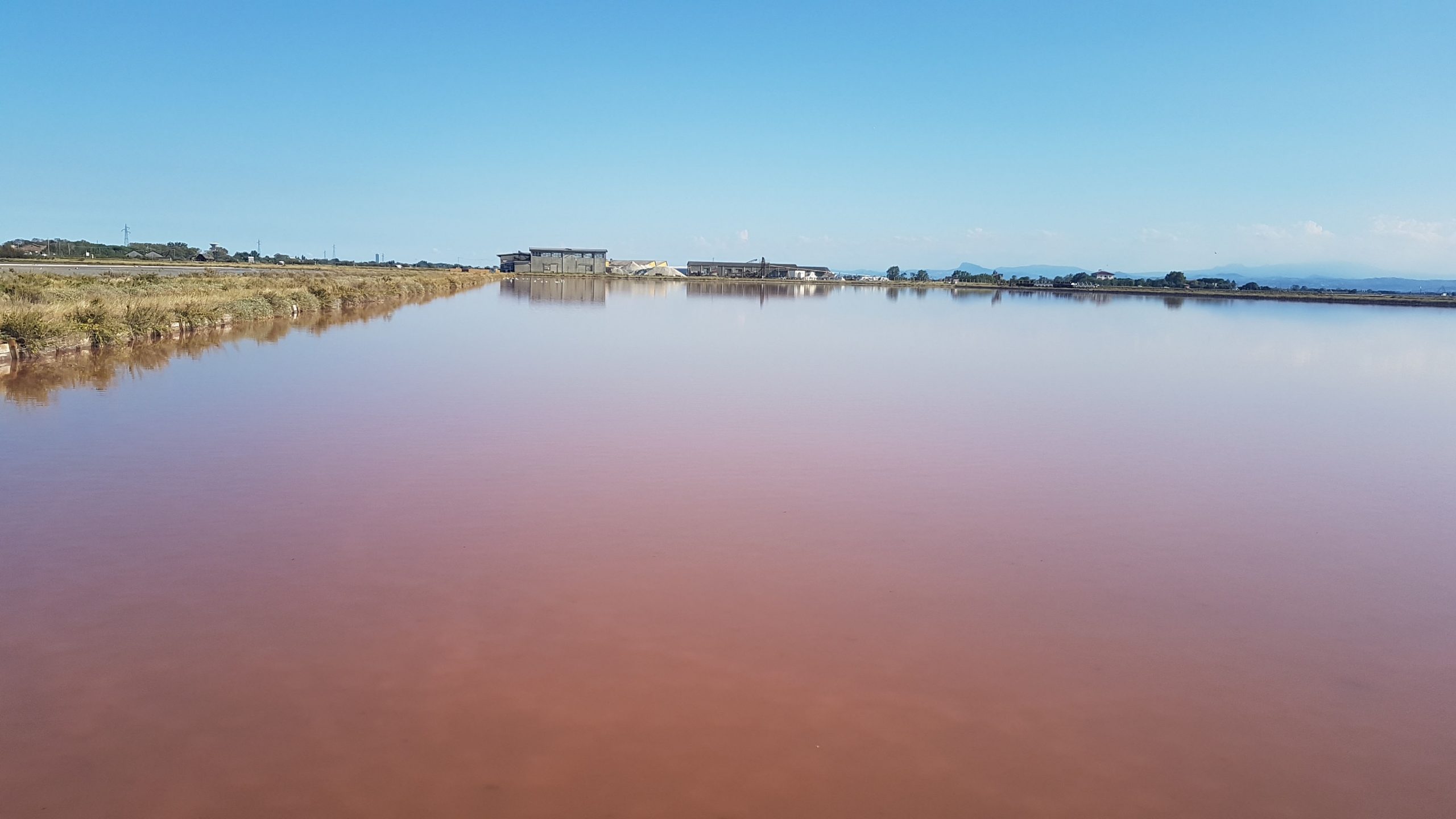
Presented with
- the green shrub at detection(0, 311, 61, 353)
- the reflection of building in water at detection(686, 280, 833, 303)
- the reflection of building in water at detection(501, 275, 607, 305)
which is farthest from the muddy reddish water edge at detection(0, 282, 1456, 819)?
the reflection of building in water at detection(686, 280, 833, 303)

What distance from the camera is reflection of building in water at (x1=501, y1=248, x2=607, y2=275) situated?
8531 cm

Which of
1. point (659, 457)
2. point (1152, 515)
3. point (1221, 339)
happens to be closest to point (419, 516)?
point (659, 457)

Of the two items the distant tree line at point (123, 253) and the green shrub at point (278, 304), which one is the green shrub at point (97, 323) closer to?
the green shrub at point (278, 304)

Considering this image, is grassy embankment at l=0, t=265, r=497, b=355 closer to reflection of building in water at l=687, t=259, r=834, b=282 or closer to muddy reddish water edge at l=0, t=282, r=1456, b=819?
muddy reddish water edge at l=0, t=282, r=1456, b=819

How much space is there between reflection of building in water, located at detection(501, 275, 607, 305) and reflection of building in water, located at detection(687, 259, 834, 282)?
2474cm

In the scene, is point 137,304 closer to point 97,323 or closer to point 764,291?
point 97,323

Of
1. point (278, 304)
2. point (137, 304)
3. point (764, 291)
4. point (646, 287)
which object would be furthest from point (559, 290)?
point (137, 304)

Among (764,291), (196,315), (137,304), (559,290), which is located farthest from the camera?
(764,291)

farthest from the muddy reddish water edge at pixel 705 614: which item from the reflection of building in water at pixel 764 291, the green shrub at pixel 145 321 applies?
the reflection of building in water at pixel 764 291

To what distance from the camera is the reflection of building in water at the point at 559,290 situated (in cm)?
3931

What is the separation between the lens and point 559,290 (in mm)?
50719

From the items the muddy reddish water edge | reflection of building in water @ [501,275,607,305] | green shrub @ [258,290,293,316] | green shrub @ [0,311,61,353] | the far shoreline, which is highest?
the far shoreline

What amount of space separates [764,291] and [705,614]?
60296mm

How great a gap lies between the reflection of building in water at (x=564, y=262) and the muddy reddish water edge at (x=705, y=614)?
256 feet
